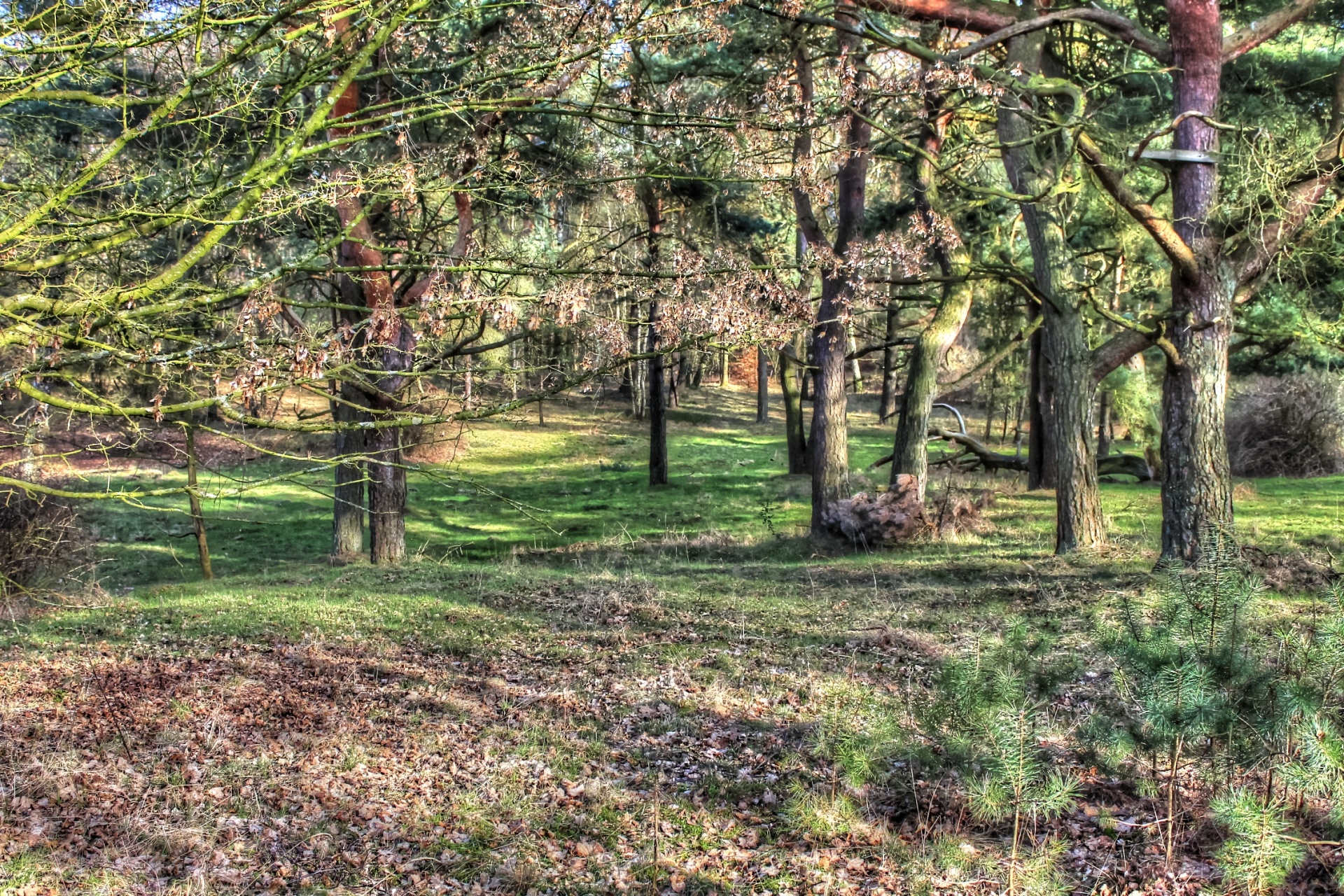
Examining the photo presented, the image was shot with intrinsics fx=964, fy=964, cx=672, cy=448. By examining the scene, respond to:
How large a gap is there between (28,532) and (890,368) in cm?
1664

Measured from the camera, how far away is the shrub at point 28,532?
9.88 meters

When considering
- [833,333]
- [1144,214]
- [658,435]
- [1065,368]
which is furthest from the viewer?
[658,435]

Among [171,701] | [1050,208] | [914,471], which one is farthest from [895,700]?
[914,471]

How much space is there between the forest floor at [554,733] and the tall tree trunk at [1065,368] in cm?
62

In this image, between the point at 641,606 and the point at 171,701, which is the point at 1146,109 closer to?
the point at 641,606

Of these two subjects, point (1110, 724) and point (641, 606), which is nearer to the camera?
point (1110, 724)

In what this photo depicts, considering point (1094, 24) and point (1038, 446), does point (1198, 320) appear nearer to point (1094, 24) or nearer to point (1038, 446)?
point (1094, 24)

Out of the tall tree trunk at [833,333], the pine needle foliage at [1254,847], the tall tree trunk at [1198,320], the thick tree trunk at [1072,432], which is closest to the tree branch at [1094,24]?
the tall tree trunk at [1198,320]

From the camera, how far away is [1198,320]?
358 inches

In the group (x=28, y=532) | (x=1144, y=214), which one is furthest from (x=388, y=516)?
(x=1144, y=214)

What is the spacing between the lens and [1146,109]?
13219 mm

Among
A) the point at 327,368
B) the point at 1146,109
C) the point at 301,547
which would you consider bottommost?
the point at 301,547

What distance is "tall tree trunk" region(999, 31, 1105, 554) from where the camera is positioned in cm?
1182

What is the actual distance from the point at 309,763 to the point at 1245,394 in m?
22.0
